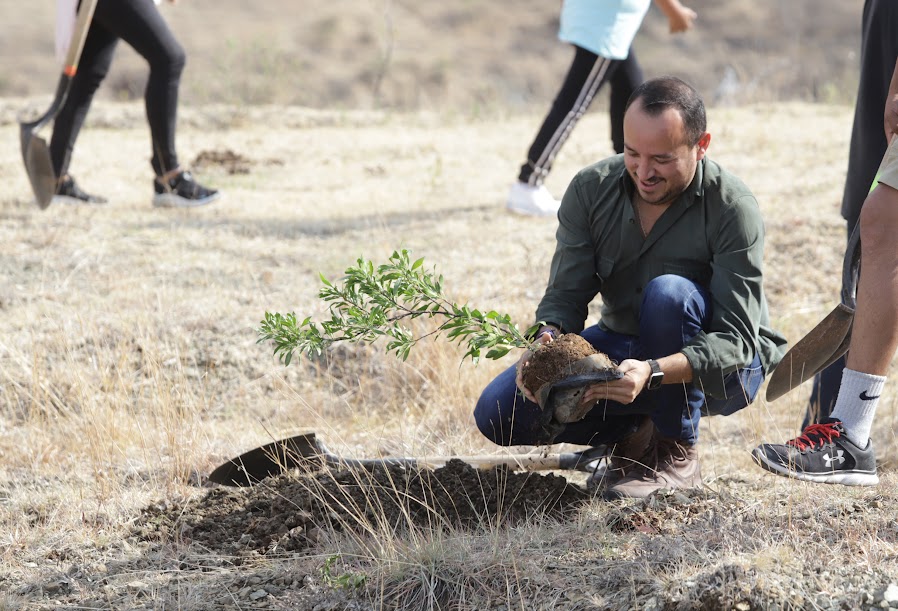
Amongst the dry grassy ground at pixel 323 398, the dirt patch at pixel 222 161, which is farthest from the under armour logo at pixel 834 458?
the dirt patch at pixel 222 161

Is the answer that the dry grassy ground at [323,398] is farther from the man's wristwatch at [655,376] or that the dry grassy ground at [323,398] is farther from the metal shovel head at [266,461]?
the man's wristwatch at [655,376]

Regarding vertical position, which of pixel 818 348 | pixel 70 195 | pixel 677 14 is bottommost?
pixel 70 195

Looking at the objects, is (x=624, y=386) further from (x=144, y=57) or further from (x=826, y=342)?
(x=144, y=57)

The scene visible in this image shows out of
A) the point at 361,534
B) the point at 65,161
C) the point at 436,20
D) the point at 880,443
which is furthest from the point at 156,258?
the point at 436,20

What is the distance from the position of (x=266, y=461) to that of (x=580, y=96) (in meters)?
2.89

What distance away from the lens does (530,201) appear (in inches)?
220

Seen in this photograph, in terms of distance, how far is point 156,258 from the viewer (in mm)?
4887

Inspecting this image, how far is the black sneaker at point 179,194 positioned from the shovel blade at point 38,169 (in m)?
0.63

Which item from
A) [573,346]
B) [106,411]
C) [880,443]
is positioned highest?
[573,346]

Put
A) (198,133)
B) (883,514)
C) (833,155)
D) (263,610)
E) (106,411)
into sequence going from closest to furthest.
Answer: (263,610)
(883,514)
(106,411)
(833,155)
(198,133)

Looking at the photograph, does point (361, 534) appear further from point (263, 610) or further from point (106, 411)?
point (106, 411)

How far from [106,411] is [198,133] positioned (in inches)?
202

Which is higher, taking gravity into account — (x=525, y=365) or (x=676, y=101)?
(x=676, y=101)

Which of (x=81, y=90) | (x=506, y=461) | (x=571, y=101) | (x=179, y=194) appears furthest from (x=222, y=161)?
(x=506, y=461)
